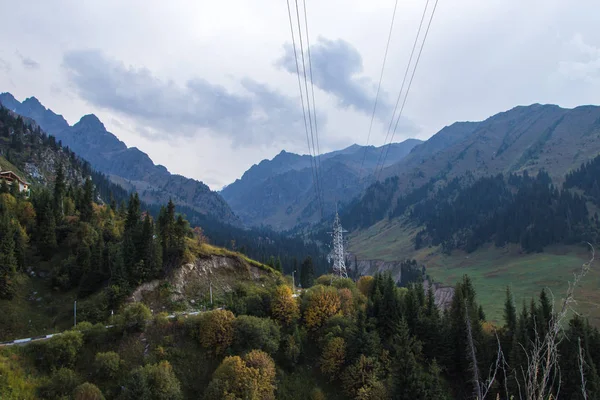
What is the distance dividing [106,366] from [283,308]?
93.0ft

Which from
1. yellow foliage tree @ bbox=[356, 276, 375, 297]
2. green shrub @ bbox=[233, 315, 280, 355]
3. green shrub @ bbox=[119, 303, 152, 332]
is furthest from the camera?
yellow foliage tree @ bbox=[356, 276, 375, 297]

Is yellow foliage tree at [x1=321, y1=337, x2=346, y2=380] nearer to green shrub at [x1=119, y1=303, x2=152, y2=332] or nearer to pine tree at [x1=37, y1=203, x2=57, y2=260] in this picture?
A: green shrub at [x1=119, y1=303, x2=152, y2=332]

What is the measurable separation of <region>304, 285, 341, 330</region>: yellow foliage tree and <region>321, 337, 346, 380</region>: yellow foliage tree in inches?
268

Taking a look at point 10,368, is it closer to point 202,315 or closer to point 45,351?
point 45,351

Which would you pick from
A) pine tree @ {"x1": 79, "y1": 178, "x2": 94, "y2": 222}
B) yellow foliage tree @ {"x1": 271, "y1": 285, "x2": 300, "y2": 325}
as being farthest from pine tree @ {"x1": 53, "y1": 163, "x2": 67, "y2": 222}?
yellow foliage tree @ {"x1": 271, "y1": 285, "x2": 300, "y2": 325}

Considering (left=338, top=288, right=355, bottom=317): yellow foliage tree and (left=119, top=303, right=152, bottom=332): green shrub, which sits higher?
(left=119, top=303, right=152, bottom=332): green shrub

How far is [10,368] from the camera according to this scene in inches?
1868

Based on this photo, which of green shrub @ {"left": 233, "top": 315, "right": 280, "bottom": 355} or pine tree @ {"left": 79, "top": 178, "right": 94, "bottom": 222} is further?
pine tree @ {"left": 79, "top": 178, "right": 94, "bottom": 222}

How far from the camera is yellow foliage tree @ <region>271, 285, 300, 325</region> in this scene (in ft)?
223

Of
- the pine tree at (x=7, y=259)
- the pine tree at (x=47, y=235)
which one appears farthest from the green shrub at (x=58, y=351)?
the pine tree at (x=47, y=235)

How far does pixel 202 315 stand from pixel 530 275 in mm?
173415

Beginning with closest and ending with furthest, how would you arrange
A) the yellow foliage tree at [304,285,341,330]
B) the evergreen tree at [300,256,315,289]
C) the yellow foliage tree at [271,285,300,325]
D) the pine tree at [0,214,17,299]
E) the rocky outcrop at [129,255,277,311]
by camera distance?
the pine tree at [0,214,17,299] → the yellow foliage tree at [271,285,300,325] → the rocky outcrop at [129,255,277,311] → the yellow foliage tree at [304,285,341,330] → the evergreen tree at [300,256,315,289]

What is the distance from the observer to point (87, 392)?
150 ft

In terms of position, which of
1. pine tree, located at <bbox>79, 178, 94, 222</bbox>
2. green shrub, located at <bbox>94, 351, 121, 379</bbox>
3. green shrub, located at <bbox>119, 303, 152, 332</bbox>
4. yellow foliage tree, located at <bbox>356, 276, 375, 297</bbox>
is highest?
pine tree, located at <bbox>79, 178, 94, 222</bbox>
